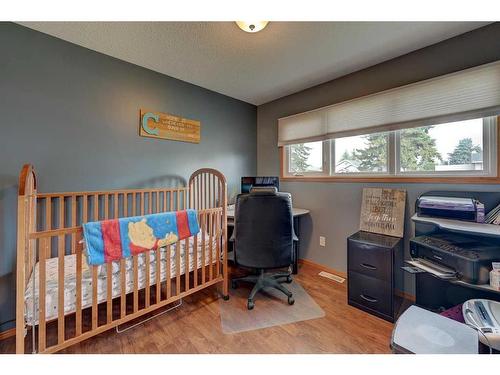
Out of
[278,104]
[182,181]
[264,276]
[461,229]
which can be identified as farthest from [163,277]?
[278,104]

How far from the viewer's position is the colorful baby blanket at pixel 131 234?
4.15 feet

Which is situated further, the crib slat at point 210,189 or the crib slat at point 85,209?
the crib slat at point 210,189

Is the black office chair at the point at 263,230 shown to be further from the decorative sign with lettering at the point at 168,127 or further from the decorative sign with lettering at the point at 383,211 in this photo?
the decorative sign with lettering at the point at 168,127

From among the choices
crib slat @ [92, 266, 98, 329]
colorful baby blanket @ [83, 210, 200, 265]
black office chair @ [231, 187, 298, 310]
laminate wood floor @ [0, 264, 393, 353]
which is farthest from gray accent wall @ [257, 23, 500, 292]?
crib slat @ [92, 266, 98, 329]

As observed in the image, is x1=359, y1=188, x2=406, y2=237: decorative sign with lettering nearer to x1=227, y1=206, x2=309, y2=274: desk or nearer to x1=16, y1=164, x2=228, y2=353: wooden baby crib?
x1=227, y1=206, x2=309, y2=274: desk

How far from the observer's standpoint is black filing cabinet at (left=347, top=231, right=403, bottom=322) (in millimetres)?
1670

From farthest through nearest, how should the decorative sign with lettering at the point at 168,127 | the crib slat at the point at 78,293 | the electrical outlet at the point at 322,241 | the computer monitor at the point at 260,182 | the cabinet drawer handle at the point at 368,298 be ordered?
the computer monitor at the point at 260,182, the electrical outlet at the point at 322,241, the decorative sign with lettering at the point at 168,127, the cabinet drawer handle at the point at 368,298, the crib slat at the point at 78,293

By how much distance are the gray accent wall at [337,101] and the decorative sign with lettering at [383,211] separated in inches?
2.6

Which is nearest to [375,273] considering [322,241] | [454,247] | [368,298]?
[368,298]

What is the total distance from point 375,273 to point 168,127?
8.10 feet

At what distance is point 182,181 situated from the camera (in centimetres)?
252

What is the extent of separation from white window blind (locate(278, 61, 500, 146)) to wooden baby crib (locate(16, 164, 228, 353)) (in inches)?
61.9

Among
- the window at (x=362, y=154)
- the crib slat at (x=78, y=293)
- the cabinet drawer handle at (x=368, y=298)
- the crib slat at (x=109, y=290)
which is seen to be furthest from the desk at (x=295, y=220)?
the crib slat at (x=78, y=293)

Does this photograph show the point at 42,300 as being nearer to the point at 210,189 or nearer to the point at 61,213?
A: the point at 61,213
